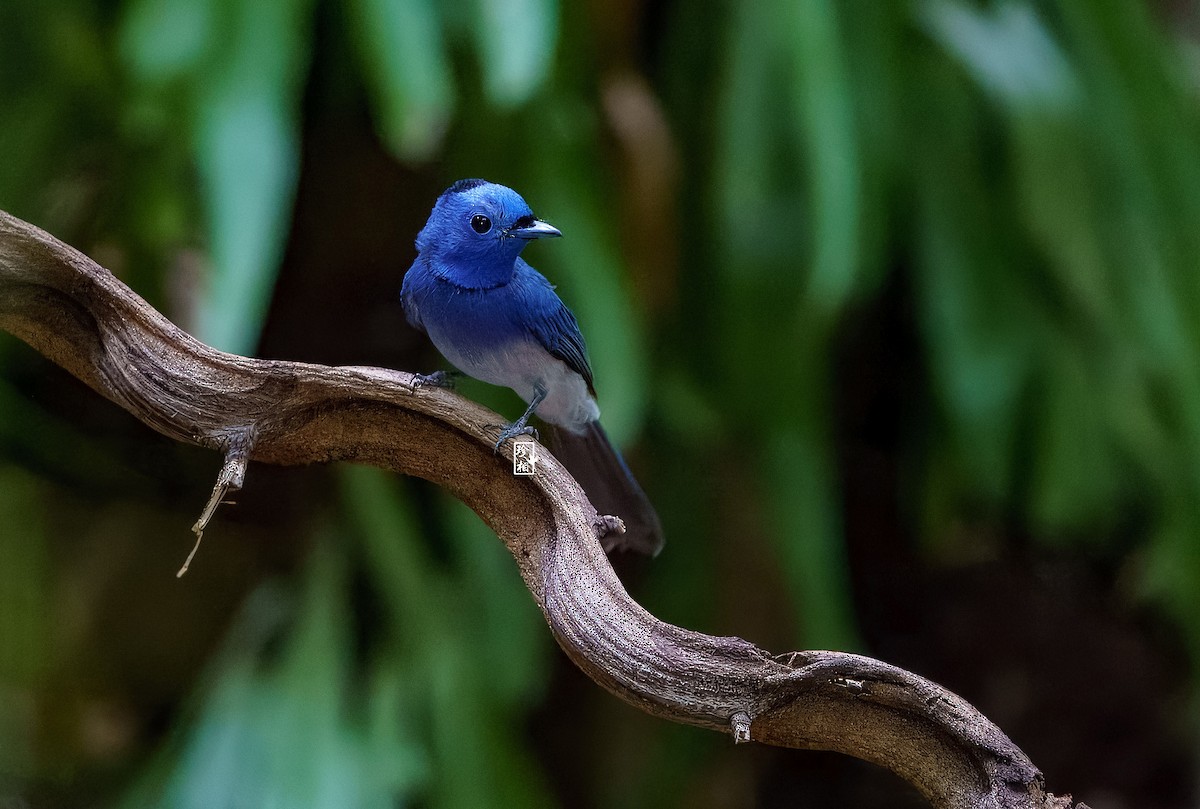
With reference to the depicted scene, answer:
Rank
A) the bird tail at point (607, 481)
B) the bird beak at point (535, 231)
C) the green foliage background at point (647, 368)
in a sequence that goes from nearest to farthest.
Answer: the bird beak at point (535, 231)
the bird tail at point (607, 481)
the green foliage background at point (647, 368)

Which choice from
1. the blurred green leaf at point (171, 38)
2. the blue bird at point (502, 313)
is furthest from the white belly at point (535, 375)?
the blurred green leaf at point (171, 38)

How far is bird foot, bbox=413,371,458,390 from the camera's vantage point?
26.2 inches

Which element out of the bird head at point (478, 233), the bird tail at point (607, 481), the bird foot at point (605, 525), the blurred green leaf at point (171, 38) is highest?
the blurred green leaf at point (171, 38)

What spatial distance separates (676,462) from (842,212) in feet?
1.29

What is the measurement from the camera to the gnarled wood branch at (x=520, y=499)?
0.58 m

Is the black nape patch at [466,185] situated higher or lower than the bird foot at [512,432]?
higher

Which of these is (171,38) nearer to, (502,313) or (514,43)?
(514,43)

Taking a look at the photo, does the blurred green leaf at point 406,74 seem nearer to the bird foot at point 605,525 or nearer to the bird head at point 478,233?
the bird head at point 478,233

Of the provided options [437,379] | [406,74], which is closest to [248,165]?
[406,74]

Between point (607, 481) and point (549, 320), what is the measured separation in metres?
0.14

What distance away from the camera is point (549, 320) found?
0.67 m

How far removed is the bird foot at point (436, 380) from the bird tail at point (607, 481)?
75mm

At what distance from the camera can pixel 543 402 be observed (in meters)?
0.70

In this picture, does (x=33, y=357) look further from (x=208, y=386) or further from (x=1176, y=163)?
(x=1176, y=163)
